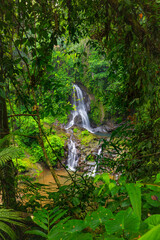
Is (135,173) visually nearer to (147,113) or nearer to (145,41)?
(147,113)

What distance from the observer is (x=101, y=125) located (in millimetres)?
11203

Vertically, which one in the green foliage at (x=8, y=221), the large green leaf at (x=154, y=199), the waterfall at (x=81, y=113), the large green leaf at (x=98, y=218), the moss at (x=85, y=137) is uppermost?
the waterfall at (x=81, y=113)

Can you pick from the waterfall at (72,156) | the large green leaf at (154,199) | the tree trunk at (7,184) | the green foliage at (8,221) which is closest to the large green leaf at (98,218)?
the large green leaf at (154,199)

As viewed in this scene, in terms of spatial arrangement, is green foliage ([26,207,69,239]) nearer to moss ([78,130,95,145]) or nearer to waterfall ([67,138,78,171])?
waterfall ([67,138,78,171])

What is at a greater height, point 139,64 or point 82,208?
point 139,64

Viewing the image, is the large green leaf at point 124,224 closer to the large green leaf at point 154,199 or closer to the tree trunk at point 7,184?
the large green leaf at point 154,199

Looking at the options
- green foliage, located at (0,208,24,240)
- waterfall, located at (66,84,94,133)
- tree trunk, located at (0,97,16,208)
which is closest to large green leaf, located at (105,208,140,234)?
green foliage, located at (0,208,24,240)

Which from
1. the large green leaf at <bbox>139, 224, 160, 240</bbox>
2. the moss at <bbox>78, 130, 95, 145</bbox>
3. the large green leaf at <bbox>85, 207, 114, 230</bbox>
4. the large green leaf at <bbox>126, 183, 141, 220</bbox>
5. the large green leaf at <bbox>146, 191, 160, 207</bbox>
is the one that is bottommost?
the large green leaf at <bbox>146, 191, 160, 207</bbox>

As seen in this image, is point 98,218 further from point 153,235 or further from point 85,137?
point 85,137

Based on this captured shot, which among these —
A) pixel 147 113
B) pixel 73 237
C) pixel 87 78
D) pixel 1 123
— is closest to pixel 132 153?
pixel 147 113

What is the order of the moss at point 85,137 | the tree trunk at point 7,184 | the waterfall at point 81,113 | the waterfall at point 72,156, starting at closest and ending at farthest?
1. the tree trunk at point 7,184
2. the waterfall at point 72,156
3. the moss at point 85,137
4. the waterfall at point 81,113

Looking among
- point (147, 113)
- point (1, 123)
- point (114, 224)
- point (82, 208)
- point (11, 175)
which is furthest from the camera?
point (147, 113)

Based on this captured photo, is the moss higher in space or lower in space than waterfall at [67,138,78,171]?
higher

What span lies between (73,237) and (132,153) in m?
1.54
